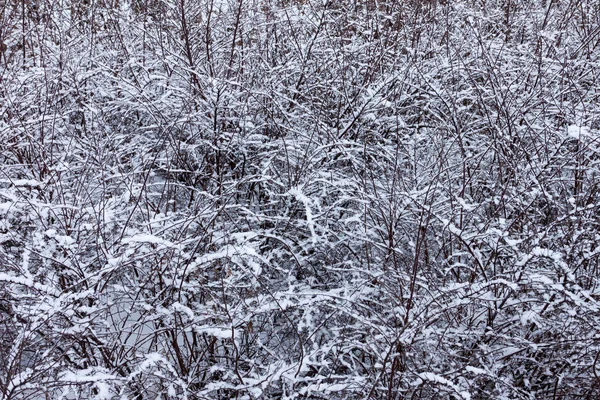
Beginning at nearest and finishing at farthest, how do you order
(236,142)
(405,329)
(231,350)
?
(405,329)
(231,350)
(236,142)

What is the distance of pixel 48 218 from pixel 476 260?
2008 mm

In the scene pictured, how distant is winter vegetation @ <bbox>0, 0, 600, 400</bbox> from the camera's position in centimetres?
197

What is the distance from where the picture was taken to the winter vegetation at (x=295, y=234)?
77.4 inches

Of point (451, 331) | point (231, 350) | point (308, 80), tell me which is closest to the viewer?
point (451, 331)

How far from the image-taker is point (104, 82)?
359 centimetres

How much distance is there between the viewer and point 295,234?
9.09ft

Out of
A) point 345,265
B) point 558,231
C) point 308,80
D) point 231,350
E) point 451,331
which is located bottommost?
point 231,350

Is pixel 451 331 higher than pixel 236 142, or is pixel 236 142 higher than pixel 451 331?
pixel 236 142

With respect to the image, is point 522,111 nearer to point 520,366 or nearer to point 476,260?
point 476,260

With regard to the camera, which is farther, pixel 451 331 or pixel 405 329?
pixel 451 331

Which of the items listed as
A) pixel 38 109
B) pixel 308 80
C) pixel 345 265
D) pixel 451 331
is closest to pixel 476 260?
pixel 451 331

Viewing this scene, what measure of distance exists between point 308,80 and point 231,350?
189 cm

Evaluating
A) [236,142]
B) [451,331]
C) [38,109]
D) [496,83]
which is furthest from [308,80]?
[451,331]

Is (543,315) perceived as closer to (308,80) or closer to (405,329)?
A: (405,329)
